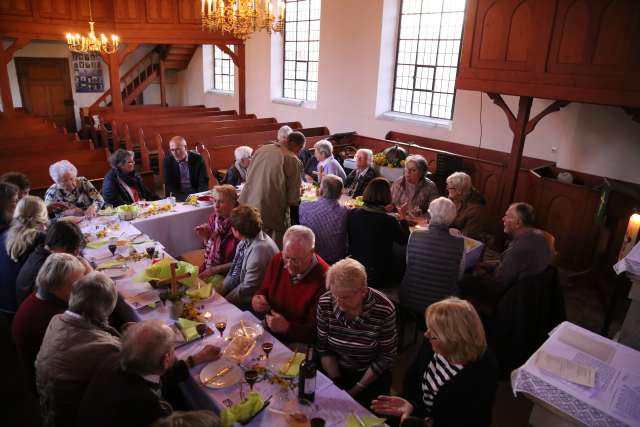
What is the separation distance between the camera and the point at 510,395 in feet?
12.0

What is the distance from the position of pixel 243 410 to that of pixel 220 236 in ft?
7.00

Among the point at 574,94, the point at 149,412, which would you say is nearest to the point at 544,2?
the point at 574,94

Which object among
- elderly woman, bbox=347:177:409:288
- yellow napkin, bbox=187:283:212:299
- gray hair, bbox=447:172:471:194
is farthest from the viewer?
gray hair, bbox=447:172:471:194

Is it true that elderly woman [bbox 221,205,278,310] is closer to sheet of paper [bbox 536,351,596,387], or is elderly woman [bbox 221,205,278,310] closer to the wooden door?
sheet of paper [bbox 536,351,596,387]

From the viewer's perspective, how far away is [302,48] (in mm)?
11969

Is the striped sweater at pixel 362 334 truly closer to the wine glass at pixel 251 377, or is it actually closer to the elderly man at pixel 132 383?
the wine glass at pixel 251 377

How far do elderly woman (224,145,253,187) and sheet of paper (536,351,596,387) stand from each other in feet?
14.3

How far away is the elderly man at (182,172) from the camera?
19.9ft

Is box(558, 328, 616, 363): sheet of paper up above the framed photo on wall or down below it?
below

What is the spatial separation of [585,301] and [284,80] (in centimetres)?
983

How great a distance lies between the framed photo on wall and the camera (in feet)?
47.0

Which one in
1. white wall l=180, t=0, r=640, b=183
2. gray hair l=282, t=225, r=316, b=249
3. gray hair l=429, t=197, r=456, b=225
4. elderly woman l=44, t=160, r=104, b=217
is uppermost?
white wall l=180, t=0, r=640, b=183

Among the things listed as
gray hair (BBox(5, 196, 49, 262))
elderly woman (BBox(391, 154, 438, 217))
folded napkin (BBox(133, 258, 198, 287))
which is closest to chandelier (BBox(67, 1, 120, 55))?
gray hair (BBox(5, 196, 49, 262))

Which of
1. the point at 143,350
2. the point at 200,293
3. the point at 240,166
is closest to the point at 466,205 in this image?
the point at 240,166
